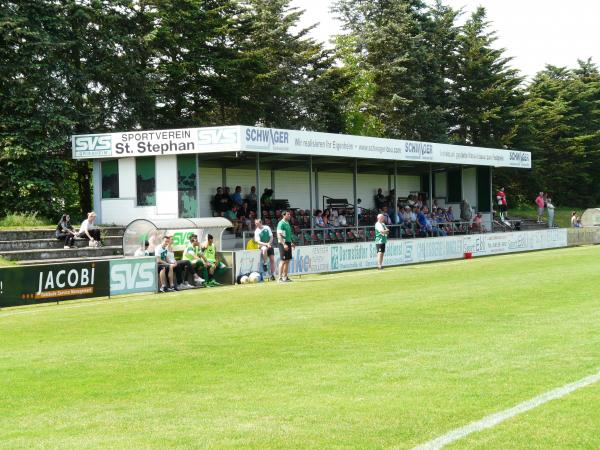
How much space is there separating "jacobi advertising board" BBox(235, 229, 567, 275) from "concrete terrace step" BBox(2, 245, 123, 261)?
17.6ft

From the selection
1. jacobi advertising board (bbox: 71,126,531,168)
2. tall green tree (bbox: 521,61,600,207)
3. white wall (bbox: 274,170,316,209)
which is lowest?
white wall (bbox: 274,170,316,209)

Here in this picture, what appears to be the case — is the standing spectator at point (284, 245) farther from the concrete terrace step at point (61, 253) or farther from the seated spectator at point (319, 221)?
the seated spectator at point (319, 221)

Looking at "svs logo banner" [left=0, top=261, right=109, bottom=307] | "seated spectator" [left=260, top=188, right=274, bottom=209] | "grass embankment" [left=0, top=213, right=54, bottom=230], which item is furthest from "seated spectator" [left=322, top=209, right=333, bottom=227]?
"svs logo banner" [left=0, top=261, right=109, bottom=307]

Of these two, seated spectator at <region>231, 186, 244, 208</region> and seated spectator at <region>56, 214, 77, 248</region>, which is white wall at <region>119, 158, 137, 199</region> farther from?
seated spectator at <region>56, 214, 77, 248</region>

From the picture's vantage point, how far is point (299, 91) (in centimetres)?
5888

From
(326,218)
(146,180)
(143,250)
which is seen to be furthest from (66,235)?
(326,218)

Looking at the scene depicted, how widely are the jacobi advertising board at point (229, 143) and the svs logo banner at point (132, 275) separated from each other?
850 cm

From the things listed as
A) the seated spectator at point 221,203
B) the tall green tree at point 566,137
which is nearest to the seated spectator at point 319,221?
the seated spectator at point 221,203

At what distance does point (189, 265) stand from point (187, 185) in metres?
8.02

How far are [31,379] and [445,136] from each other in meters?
61.0

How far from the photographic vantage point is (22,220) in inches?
1335

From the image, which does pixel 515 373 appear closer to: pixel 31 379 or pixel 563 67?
pixel 31 379

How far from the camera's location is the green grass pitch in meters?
7.05

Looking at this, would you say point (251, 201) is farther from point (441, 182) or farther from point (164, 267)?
point (441, 182)
